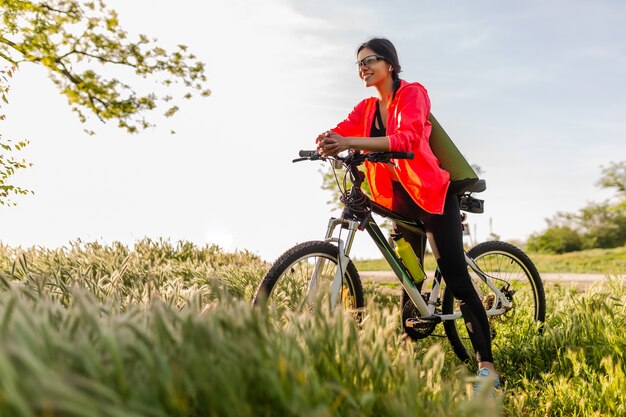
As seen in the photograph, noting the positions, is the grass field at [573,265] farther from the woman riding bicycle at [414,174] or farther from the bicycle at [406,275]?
the woman riding bicycle at [414,174]

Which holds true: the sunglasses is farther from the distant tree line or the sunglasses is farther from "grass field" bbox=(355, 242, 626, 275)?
the distant tree line

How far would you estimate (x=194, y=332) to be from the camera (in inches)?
70.9

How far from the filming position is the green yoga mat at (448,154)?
4641 millimetres

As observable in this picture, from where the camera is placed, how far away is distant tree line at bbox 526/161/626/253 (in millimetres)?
36031

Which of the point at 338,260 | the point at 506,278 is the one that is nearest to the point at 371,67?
the point at 338,260

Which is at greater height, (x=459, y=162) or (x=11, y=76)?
(x=11, y=76)

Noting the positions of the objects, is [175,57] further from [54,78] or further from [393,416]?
[393,416]

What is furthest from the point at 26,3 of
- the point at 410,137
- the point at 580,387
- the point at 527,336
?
the point at 580,387

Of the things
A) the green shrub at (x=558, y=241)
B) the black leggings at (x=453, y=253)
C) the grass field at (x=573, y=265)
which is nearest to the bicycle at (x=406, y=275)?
the black leggings at (x=453, y=253)

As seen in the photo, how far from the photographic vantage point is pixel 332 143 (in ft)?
12.9

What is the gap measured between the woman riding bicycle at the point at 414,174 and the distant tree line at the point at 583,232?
33385 millimetres

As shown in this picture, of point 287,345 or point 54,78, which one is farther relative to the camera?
point 54,78

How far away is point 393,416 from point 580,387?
110 inches

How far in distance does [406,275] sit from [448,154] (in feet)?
3.35
